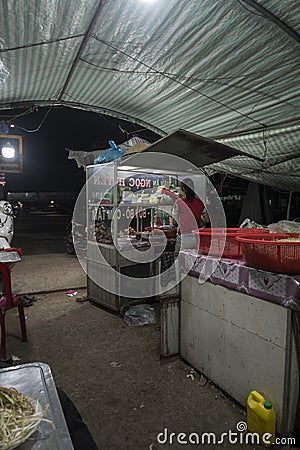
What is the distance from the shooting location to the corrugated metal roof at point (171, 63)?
218cm

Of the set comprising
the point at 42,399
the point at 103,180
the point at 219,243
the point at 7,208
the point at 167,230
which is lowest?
the point at 42,399

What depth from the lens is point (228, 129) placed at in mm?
4332

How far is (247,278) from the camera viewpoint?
2.19 metres

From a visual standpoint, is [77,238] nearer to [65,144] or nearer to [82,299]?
[82,299]

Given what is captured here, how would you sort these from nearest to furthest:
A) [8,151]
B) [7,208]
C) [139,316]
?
[139,316]
[7,208]
[8,151]

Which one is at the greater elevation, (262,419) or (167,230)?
(167,230)

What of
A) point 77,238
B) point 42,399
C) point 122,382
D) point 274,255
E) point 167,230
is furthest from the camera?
point 77,238

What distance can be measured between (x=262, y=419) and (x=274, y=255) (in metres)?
1.13

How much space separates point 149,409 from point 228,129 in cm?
376

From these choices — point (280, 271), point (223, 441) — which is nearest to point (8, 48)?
point (280, 271)

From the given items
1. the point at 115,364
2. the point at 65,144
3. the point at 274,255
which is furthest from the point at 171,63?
the point at 65,144

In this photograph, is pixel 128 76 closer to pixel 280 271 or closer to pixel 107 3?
pixel 107 3

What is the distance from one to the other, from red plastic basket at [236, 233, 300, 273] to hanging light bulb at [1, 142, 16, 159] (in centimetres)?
807

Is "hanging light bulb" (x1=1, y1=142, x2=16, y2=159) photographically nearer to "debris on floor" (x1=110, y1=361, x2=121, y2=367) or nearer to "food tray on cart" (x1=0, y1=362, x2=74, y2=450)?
"debris on floor" (x1=110, y1=361, x2=121, y2=367)
